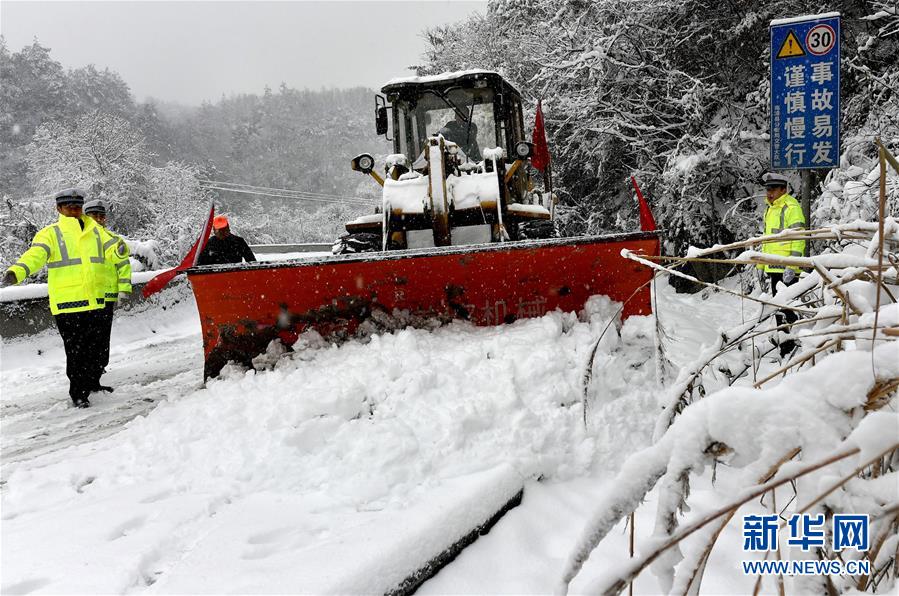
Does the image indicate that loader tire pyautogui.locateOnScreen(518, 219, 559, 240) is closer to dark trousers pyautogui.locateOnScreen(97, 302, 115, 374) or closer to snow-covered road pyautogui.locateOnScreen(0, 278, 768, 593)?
snow-covered road pyautogui.locateOnScreen(0, 278, 768, 593)

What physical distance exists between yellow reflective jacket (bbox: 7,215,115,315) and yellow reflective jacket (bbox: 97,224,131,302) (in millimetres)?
123

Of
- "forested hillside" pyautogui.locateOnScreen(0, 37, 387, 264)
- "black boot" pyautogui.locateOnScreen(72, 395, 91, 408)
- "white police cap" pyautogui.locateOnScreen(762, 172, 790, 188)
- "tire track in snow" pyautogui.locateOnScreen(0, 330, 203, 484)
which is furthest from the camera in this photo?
"forested hillside" pyautogui.locateOnScreen(0, 37, 387, 264)

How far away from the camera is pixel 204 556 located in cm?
188

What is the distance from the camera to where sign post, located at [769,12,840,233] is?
394cm

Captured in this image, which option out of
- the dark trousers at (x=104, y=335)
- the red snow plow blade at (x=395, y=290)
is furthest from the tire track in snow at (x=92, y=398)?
the red snow plow blade at (x=395, y=290)

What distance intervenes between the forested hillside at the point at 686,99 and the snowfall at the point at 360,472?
4.69 metres

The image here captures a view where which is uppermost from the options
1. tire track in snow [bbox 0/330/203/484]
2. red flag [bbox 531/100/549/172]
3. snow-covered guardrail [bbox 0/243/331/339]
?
red flag [bbox 531/100/549/172]

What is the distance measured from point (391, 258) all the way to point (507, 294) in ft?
2.59

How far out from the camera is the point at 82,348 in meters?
4.39

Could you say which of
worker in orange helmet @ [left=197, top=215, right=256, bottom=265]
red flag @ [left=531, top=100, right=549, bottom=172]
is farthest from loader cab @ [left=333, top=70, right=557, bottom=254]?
worker in orange helmet @ [left=197, top=215, right=256, bottom=265]

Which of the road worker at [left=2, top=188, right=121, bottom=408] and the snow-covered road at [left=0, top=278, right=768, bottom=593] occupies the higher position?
the road worker at [left=2, top=188, right=121, bottom=408]

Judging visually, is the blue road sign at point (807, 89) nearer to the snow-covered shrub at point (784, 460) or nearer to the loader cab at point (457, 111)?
the loader cab at point (457, 111)

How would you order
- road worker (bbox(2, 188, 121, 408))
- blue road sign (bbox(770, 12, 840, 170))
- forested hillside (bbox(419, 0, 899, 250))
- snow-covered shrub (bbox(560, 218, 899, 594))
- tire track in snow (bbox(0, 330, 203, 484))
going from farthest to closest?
1. forested hillside (bbox(419, 0, 899, 250))
2. road worker (bbox(2, 188, 121, 408))
3. blue road sign (bbox(770, 12, 840, 170))
4. tire track in snow (bbox(0, 330, 203, 484))
5. snow-covered shrub (bbox(560, 218, 899, 594))

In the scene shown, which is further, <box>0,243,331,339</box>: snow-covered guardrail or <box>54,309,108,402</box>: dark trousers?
<box>0,243,331,339</box>: snow-covered guardrail
